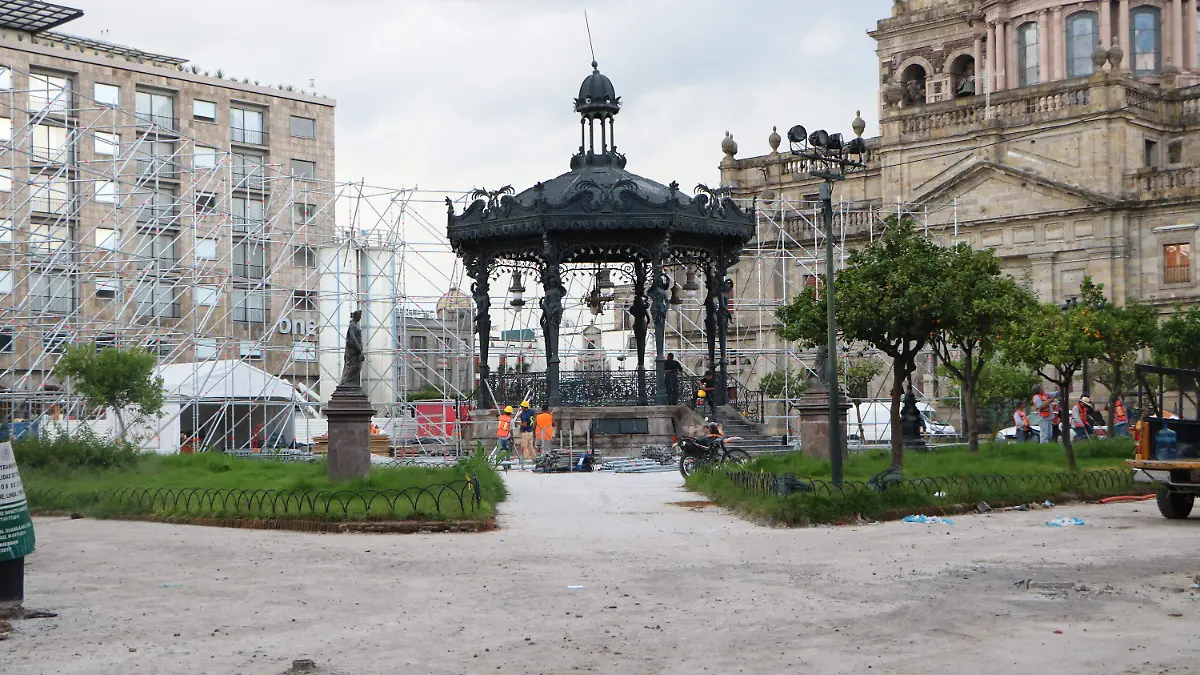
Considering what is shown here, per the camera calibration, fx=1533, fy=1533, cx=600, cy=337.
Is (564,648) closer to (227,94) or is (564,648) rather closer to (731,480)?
(731,480)

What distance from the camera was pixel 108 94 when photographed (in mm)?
60156

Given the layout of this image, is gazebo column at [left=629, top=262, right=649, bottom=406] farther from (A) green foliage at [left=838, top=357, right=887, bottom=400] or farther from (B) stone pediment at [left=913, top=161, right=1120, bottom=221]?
(B) stone pediment at [left=913, top=161, right=1120, bottom=221]

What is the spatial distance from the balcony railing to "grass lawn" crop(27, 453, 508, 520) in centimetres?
4147

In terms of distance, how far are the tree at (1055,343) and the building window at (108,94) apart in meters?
42.4

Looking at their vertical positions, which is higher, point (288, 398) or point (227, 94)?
point (227, 94)

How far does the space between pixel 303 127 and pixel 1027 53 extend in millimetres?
30738

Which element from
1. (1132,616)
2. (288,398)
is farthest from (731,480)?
(288,398)

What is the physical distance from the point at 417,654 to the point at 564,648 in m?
0.94

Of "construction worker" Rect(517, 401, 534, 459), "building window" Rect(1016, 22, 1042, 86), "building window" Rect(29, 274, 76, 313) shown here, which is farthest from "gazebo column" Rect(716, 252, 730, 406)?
"building window" Rect(1016, 22, 1042, 86)

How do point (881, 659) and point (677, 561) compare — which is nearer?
point (881, 659)

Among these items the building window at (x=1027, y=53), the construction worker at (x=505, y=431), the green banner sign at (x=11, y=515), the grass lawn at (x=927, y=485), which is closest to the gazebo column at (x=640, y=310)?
the construction worker at (x=505, y=431)

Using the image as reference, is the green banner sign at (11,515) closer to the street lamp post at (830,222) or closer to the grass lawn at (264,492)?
the grass lawn at (264,492)

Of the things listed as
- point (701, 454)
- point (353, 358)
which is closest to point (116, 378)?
point (353, 358)

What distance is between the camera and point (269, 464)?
2641 centimetres
